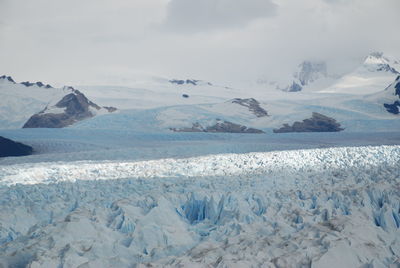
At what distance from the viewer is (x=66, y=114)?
3100 cm

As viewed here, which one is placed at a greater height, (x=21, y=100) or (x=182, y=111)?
(x=21, y=100)

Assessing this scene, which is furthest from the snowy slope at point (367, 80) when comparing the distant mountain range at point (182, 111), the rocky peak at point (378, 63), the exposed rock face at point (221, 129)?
the exposed rock face at point (221, 129)

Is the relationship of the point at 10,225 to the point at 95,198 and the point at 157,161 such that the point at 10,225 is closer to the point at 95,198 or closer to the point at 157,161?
the point at 95,198

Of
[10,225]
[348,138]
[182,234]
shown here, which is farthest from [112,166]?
[348,138]

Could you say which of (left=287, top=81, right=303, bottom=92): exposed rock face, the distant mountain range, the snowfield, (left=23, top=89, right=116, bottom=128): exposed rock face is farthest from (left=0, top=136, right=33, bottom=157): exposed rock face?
(left=287, top=81, right=303, bottom=92): exposed rock face

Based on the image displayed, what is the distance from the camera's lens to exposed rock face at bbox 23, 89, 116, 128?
29328 millimetres

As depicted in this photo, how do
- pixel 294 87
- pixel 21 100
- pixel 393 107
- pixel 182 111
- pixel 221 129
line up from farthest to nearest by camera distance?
pixel 294 87
pixel 21 100
pixel 393 107
pixel 182 111
pixel 221 129

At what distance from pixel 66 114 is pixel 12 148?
15.1m

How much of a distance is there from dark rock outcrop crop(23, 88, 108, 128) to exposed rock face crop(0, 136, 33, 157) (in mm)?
12293

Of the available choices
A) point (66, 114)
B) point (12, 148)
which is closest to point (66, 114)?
point (66, 114)

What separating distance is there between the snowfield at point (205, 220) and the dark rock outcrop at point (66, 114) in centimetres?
2008

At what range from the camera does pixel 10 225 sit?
6.08 m

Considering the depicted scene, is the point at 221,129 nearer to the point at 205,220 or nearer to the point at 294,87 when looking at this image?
the point at 205,220

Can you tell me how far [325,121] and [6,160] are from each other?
16853 mm
